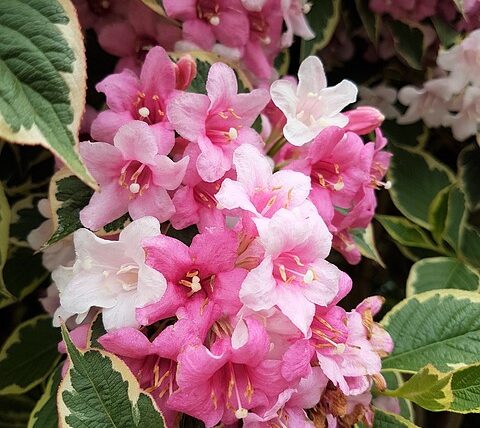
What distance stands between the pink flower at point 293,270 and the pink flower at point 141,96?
157 millimetres

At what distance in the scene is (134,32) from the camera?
886 mm

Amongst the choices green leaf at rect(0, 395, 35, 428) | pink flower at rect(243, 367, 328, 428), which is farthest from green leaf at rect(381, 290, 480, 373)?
green leaf at rect(0, 395, 35, 428)

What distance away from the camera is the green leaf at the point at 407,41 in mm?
1131

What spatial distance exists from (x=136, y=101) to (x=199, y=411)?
320 mm

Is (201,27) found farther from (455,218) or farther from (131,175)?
(455,218)

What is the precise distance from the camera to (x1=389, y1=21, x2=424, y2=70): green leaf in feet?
3.71

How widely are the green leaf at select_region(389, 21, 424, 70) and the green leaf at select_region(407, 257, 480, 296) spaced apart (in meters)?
0.33

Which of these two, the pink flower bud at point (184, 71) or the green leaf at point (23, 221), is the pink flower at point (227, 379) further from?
the green leaf at point (23, 221)

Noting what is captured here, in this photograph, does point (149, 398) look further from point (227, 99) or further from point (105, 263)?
point (227, 99)

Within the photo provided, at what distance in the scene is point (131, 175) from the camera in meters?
0.70

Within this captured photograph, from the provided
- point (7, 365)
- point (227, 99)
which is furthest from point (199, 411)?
point (7, 365)

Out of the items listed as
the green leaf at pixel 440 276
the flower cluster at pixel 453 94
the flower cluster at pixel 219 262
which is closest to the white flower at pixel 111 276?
the flower cluster at pixel 219 262

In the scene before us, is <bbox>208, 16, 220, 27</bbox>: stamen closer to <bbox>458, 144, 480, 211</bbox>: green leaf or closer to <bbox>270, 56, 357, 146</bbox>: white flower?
<bbox>270, 56, 357, 146</bbox>: white flower

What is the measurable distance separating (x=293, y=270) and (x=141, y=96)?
247 millimetres
